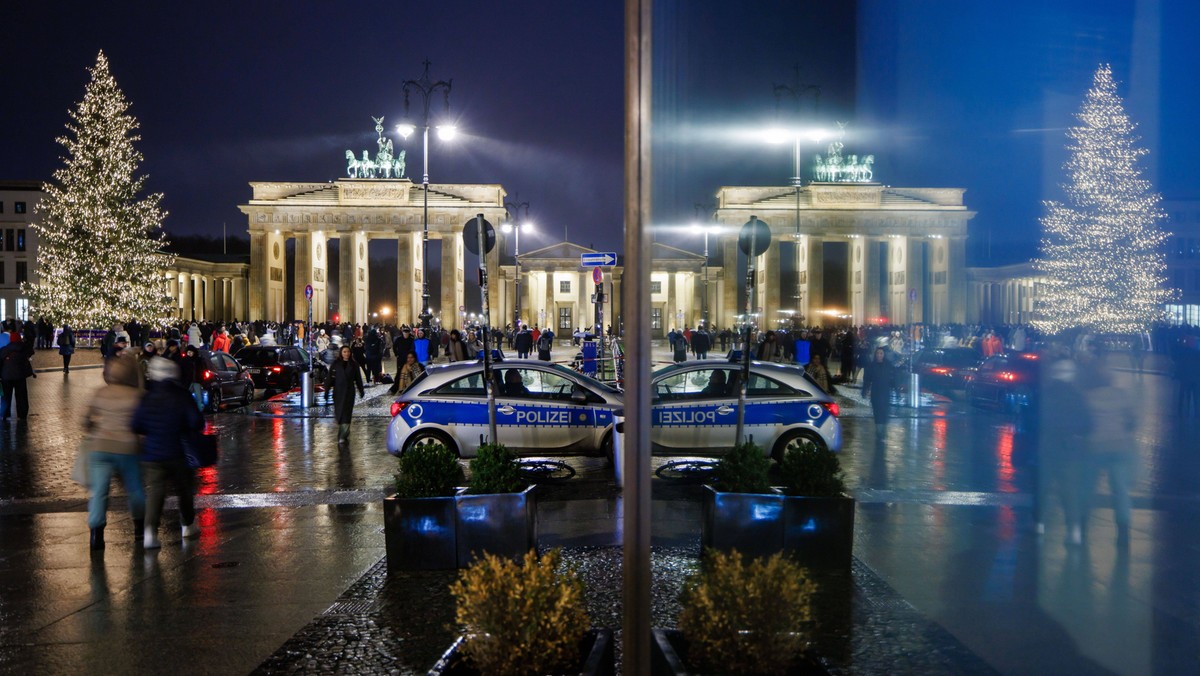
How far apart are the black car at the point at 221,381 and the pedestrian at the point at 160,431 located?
12.6 meters

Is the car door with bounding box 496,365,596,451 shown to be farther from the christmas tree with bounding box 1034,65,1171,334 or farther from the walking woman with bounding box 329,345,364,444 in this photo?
the christmas tree with bounding box 1034,65,1171,334

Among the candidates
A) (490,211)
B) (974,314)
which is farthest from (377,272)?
(974,314)

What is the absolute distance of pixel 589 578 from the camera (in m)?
7.03

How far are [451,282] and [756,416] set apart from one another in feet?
231

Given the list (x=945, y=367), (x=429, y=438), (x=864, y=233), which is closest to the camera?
(x=429, y=438)

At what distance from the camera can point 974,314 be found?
258 ft

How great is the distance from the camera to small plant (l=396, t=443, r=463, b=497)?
7289 mm

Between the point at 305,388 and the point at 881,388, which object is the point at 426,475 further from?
the point at 305,388

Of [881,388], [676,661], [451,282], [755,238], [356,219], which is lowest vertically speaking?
Answer: [676,661]

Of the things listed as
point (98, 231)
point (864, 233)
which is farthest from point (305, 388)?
point (864, 233)

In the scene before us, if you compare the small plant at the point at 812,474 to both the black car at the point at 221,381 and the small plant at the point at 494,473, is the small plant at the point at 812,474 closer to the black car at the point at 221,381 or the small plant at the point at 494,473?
the small plant at the point at 494,473

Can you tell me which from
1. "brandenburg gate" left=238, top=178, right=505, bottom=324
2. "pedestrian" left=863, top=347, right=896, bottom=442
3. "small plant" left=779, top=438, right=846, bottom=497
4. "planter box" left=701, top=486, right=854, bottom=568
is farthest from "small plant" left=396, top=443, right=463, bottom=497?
"brandenburg gate" left=238, top=178, right=505, bottom=324

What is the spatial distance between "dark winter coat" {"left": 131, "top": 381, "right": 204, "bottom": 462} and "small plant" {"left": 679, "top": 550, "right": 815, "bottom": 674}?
18.2ft

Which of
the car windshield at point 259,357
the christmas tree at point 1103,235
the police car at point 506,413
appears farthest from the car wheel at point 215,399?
the christmas tree at point 1103,235
